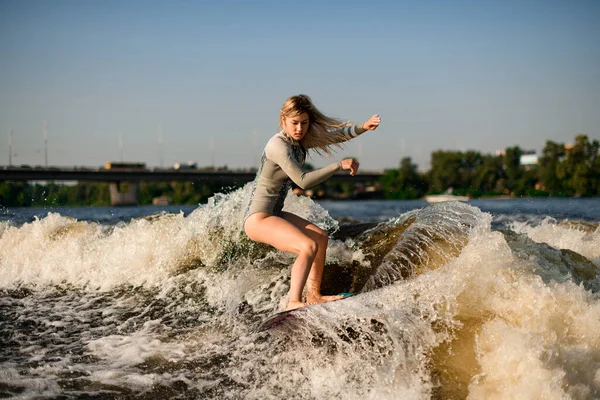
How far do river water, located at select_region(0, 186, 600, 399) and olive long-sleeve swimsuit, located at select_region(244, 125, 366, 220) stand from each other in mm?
462

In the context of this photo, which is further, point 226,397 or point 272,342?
point 272,342

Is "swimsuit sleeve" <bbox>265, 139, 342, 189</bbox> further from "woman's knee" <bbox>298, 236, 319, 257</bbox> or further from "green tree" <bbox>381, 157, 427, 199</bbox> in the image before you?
"green tree" <bbox>381, 157, 427, 199</bbox>

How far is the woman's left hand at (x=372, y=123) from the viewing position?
6.27m

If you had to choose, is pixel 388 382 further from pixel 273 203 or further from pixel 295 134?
pixel 295 134

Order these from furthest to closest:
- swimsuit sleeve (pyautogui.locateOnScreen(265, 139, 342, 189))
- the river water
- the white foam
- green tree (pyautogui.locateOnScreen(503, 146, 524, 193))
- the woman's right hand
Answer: green tree (pyautogui.locateOnScreen(503, 146, 524, 193)), the white foam, swimsuit sleeve (pyautogui.locateOnScreen(265, 139, 342, 189)), the woman's right hand, the river water

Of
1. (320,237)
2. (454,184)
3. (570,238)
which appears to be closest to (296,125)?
(320,237)

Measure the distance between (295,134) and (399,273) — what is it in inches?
81.8

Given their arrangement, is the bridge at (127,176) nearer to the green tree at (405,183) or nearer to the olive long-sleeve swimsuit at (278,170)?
the green tree at (405,183)

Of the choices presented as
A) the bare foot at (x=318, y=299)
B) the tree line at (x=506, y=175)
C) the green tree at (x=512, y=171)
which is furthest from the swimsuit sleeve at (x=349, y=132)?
the green tree at (x=512, y=171)

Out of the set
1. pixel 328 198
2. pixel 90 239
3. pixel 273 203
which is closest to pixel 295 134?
pixel 273 203

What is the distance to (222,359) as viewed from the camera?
229 inches

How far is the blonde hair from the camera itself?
622 centimetres

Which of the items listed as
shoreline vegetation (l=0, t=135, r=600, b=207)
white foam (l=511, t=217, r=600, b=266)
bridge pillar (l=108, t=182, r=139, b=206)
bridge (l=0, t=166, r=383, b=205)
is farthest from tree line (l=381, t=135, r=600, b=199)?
white foam (l=511, t=217, r=600, b=266)

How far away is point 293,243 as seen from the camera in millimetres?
6070
